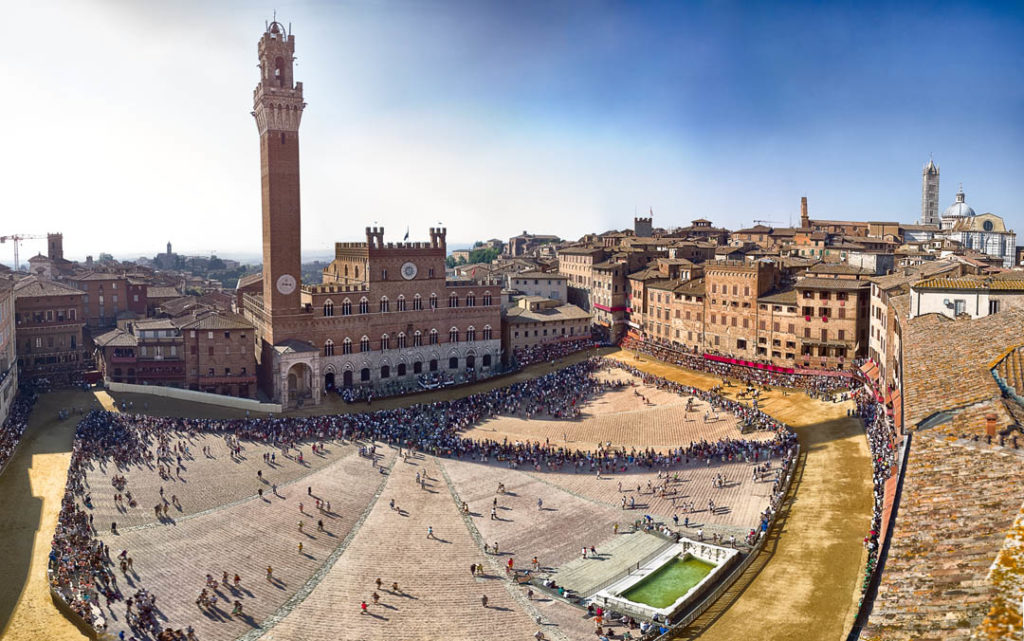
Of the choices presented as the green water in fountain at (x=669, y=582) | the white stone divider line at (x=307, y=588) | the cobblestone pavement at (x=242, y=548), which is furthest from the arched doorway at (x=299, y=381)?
the green water in fountain at (x=669, y=582)

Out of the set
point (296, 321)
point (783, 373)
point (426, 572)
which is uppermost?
point (296, 321)

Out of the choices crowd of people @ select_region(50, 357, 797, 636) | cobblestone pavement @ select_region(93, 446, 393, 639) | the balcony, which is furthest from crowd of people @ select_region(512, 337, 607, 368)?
cobblestone pavement @ select_region(93, 446, 393, 639)

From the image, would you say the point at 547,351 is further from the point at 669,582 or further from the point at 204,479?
the point at 669,582

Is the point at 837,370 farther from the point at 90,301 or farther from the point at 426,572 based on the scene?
the point at 90,301

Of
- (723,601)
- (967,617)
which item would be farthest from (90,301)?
(967,617)

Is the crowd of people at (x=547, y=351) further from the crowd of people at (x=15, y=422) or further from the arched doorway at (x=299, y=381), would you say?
the crowd of people at (x=15, y=422)
